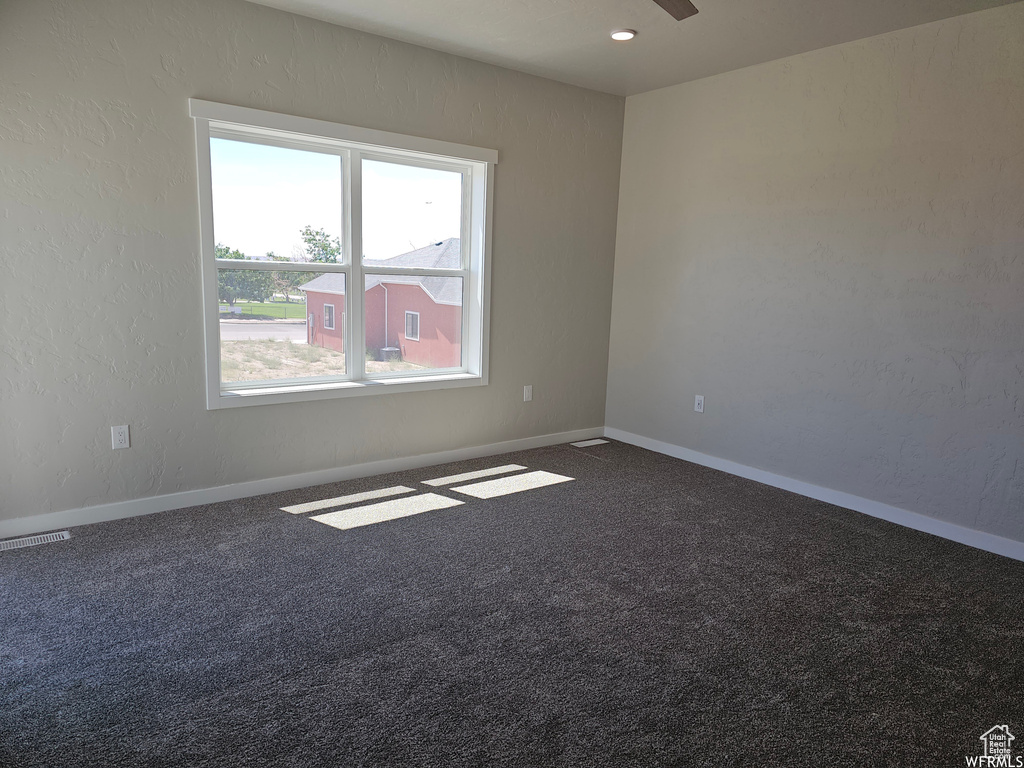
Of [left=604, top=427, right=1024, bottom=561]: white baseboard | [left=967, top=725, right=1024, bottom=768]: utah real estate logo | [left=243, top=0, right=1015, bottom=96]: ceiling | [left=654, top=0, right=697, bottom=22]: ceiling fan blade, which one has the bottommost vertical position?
[left=967, top=725, right=1024, bottom=768]: utah real estate logo

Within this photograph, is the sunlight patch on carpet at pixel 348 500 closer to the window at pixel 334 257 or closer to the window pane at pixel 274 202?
the window at pixel 334 257

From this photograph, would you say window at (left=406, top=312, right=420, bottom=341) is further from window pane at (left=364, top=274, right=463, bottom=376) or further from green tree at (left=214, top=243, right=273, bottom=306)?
green tree at (left=214, top=243, right=273, bottom=306)

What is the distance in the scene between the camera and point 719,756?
1.75m

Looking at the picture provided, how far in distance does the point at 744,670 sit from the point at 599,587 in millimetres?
697

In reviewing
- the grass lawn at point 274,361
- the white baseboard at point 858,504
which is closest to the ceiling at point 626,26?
the grass lawn at point 274,361

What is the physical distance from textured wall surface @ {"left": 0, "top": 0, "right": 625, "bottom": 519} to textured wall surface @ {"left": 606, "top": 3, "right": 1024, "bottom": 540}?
4.69ft

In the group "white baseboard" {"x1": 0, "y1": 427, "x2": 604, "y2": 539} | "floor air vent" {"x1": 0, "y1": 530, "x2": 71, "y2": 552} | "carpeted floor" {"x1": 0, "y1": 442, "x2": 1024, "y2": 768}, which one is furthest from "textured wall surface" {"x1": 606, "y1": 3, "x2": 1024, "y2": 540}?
"floor air vent" {"x1": 0, "y1": 530, "x2": 71, "y2": 552}

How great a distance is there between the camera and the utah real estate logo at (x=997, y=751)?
1757 mm

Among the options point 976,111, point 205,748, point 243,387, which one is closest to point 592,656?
point 205,748

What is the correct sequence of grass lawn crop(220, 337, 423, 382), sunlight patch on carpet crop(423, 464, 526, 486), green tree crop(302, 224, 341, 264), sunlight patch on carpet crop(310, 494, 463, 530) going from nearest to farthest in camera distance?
sunlight patch on carpet crop(310, 494, 463, 530) → grass lawn crop(220, 337, 423, 382) → green tree crop(302, 224, 341, 264) → sunlight patch on carpet crop(423, 464, 526, 486)

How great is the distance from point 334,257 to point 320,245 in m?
0.11

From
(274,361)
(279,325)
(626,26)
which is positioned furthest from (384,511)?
(626,26)

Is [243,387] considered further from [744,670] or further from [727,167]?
[727,167]

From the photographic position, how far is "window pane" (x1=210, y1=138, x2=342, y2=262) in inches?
134
